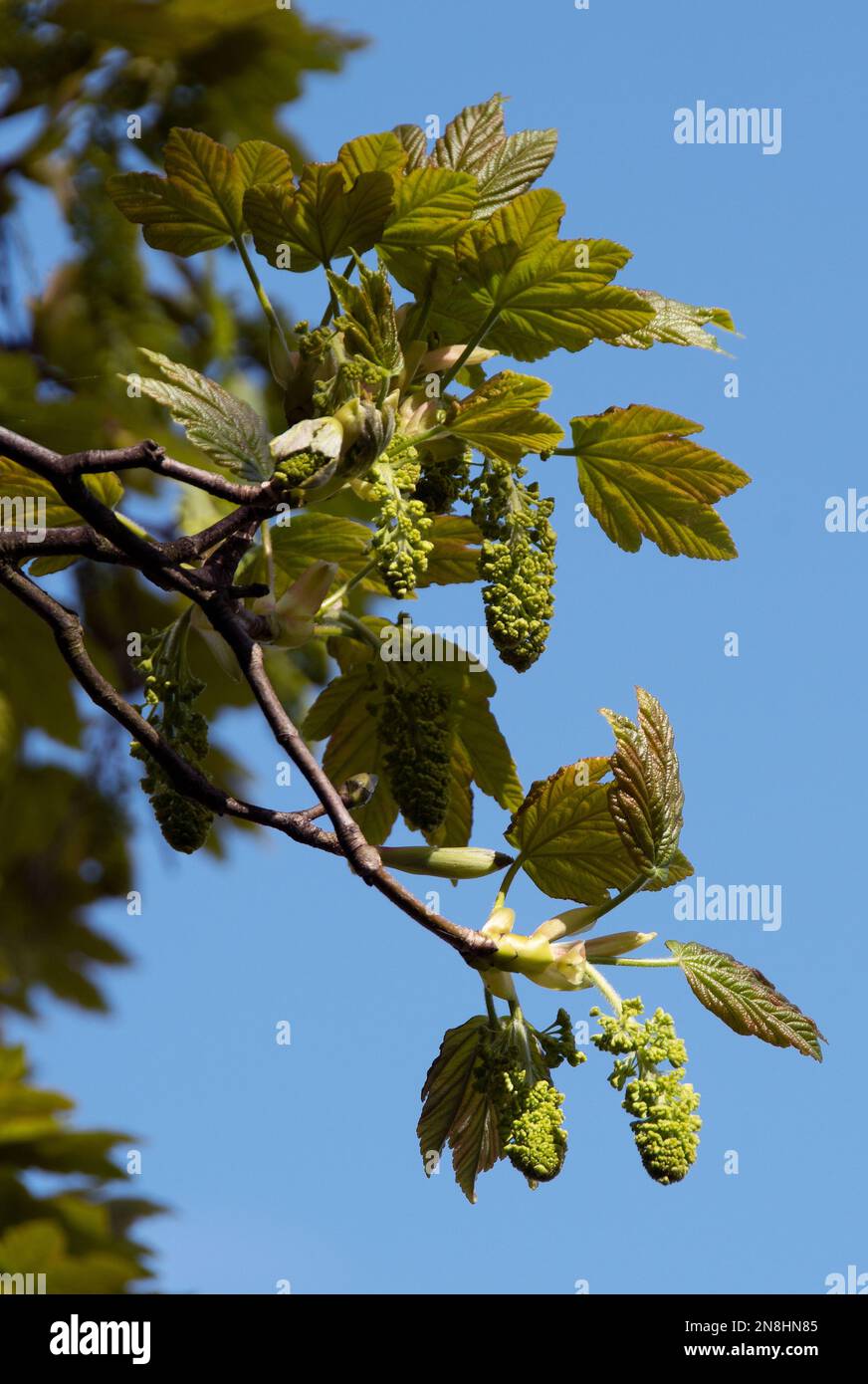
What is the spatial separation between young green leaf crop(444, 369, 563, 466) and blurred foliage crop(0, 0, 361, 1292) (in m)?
3.25

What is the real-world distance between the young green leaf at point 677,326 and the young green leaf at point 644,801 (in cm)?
33

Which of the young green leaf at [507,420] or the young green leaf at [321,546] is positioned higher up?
the young green leaf at [507,420]

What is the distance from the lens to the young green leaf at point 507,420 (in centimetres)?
111

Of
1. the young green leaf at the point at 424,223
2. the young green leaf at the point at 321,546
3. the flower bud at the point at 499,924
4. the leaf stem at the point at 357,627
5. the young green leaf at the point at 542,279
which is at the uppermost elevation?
the young green leaf at the point at 424,223

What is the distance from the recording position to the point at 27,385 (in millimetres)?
4195

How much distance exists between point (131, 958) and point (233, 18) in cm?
347

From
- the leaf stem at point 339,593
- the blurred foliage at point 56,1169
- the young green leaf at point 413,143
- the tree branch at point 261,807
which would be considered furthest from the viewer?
the blurred foliage at point 56,1169

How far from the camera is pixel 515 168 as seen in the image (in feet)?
4.08

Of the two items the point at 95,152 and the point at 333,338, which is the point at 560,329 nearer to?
the point at 333,338

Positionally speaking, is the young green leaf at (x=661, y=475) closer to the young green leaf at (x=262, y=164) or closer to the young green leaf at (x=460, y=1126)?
the young green leaf at (x=262, y=164)

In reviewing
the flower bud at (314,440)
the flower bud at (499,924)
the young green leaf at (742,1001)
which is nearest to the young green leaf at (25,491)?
the flower bud at (314,440)

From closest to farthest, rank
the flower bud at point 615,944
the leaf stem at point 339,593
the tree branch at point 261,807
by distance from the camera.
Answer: the tree branch at point 261,807, the flower bud at point 615,944, the leaf stem at point 339,593

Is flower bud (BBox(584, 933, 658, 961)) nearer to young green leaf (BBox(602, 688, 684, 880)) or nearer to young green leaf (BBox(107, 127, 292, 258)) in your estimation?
young green leaf (BBox(602, 688, 684, 880))
